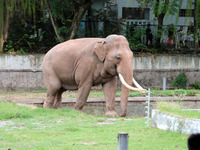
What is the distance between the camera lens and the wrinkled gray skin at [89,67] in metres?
11.1

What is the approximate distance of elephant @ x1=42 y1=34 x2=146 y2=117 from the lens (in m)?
11.1

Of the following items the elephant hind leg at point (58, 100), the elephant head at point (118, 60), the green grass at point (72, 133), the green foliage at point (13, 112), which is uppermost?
the elephant head at point (118, 60)

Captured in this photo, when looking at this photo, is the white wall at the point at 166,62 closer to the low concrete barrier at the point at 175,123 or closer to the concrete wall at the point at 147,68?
the concrete wall at the point at 147,68

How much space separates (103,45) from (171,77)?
10029mm

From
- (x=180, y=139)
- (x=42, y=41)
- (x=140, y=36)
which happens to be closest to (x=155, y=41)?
(x=140, y=36)

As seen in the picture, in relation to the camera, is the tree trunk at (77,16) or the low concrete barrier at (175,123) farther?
the tree trunk at (77,16)

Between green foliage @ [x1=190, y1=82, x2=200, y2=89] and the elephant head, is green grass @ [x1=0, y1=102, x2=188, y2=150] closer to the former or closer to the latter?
the elephant head

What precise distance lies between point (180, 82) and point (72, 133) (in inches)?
525

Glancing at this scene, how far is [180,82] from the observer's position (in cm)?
2028

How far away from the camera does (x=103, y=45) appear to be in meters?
11.4

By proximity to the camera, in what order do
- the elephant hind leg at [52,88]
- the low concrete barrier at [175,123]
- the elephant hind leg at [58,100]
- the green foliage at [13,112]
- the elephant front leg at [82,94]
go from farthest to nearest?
the elephant hind leg at [58,100], the elephant hind leg at [52,88], the elephant front leg at [82,94], the green foliage at [13,112], the low concrete barrier at [175,123]

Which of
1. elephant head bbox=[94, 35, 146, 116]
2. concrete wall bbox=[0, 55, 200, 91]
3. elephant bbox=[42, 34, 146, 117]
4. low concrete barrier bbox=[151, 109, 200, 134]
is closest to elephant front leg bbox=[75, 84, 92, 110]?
elephant bbox=[42, 34, 146, 117]

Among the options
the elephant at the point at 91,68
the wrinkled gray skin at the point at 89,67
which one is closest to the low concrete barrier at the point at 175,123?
the elephant at the point at 91,68

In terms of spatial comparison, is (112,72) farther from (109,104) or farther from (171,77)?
(171,77)
